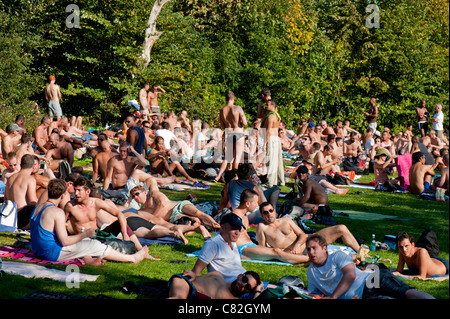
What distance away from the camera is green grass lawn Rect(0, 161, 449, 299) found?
5754 millimetres

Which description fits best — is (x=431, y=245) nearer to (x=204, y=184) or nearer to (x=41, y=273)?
(x=41, y=273)

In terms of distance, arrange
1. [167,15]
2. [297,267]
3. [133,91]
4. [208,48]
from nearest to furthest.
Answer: [297,267] → [133,91] → [167,15] → [208,48]

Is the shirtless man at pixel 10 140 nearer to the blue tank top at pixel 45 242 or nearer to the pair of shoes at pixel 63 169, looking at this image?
the pair of shoes at pixel 63 169

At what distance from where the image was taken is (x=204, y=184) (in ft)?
44.2

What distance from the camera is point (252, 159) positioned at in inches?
569

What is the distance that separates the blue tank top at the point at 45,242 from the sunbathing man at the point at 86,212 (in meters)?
0.86

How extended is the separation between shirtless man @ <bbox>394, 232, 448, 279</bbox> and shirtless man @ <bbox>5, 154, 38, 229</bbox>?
5552 mm

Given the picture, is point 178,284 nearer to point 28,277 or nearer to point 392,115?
point 28,277

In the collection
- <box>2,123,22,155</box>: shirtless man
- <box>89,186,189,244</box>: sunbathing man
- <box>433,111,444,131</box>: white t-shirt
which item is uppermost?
<box>433,111,444,131</box>: white t-shirt

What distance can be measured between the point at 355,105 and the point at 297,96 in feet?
12.3

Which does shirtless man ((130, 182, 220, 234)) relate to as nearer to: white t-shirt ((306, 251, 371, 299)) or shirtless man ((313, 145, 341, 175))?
white t-shirt ((306, 251, 371, 299))

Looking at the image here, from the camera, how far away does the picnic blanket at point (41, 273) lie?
6070 millimetres

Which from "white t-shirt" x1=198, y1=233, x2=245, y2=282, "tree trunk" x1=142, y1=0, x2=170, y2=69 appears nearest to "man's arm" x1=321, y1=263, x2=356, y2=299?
"white t-shirt" x1=198, y1=233, x2=245, y2=282

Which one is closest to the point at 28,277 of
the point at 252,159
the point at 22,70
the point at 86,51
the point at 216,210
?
the point at 216,210
